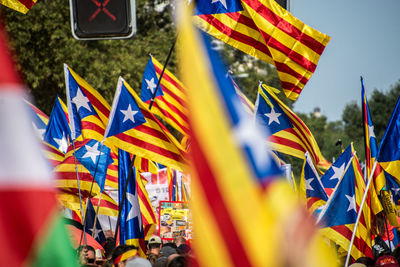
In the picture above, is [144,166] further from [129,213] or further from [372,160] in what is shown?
[372,160]

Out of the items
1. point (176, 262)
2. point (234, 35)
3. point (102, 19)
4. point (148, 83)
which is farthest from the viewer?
point (148, 83)

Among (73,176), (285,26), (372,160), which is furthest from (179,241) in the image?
(285,26)

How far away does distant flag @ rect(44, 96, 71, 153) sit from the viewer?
42.5 ft

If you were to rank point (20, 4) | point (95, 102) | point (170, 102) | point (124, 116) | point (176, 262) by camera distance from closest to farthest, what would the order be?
point (176, 262) < point (20, 4) < point (124, 116) < point (95, 102) < point (170, 102)

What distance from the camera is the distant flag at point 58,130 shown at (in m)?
13.0

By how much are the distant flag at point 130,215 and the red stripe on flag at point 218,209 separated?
6.87 m

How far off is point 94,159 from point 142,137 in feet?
9.63

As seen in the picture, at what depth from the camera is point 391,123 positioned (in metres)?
8.82

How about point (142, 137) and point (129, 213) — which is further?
point (129, 213)

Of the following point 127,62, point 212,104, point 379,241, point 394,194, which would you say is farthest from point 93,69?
point 212,104

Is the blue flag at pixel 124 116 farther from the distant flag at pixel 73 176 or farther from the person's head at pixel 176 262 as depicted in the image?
the person's head at pixel 176 262

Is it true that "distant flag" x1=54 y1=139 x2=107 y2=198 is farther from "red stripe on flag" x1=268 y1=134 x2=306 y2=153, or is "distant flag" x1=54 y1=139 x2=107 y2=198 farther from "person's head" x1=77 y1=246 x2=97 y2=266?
"red stripe on flag" x1=268 y1=134 x2=306 y2=153

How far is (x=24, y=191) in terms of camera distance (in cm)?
192

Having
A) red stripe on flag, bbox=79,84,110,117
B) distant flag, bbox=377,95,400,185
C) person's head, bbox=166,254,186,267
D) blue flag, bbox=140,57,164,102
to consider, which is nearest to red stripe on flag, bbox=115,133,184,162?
red stripe on flag, bbox=79,84,110,117
